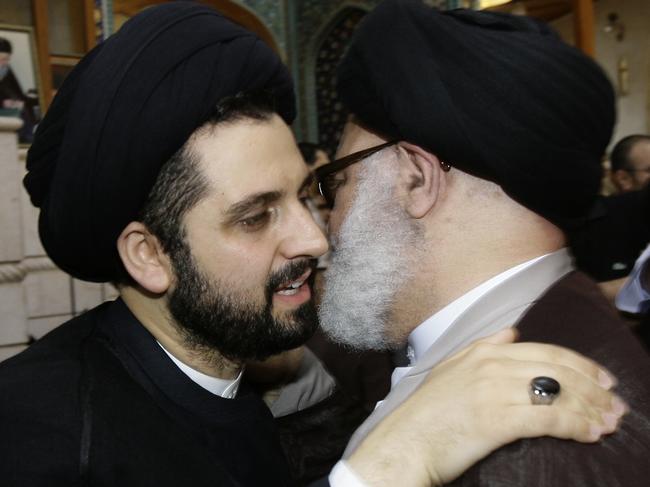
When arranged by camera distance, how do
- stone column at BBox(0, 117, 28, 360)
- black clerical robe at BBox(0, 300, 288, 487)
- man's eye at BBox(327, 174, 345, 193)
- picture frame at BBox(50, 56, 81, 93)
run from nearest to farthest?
black clerical robe at BBox(0, 300, 288, 487), man's eye at BBox(327, 174, 345, 193), stone column at BBox(0, 117, 28, 360), picture frame at BBox(50, 56, 81, 93)

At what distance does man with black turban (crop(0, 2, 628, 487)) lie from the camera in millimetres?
1407

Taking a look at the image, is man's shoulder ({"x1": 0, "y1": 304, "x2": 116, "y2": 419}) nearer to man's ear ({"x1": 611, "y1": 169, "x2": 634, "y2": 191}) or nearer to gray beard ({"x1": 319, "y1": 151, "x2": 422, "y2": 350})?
gray beard ({"x1": 319, "y1": 151, "x2": 422, "y2": 350})

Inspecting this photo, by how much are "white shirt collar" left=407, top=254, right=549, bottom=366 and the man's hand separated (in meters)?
0.25

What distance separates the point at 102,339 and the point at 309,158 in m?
3.08

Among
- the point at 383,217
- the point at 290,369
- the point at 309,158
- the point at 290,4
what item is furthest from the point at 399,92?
the point at 290,4

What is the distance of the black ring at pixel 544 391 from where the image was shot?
Result: 102 cm

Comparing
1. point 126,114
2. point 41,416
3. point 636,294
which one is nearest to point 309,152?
point 636,294

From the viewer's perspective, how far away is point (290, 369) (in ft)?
6.46

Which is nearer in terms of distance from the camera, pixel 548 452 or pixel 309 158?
pixel 548 452

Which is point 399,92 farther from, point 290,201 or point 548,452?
point 548,452

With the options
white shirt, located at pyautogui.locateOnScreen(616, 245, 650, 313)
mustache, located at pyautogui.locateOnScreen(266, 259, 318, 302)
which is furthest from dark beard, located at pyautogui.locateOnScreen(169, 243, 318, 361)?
white shirt, located at pyautogui.locateOnScreen(616, 245, 650, 313)

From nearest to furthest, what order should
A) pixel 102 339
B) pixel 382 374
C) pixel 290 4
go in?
pixel 102 339
pixel 382 374
pixel 290 4

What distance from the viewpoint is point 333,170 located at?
5.63 ft

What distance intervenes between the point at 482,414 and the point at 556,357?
141 mm
